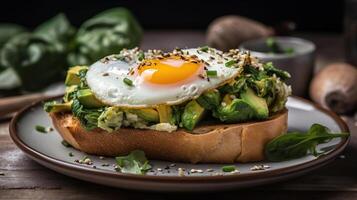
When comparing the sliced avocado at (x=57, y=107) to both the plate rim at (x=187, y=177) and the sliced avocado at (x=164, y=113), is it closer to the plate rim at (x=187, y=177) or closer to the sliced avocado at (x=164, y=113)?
the plate rim at (x=187, y=177)

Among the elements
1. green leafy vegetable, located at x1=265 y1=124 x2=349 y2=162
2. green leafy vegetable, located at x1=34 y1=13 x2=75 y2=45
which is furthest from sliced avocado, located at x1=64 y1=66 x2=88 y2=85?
green leafy vegetable, located at x1=34 y1=13 x2=75 y2=45

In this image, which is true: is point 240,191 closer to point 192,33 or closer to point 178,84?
point 178,84

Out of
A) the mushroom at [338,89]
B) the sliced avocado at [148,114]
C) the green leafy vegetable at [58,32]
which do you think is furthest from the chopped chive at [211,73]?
the green leafy vegetable at [58,32]

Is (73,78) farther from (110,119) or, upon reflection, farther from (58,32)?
(58,32)

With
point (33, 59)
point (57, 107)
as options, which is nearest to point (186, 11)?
point (33, 59)

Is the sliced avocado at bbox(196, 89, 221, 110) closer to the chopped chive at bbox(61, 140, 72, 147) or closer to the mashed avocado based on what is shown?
the mashed avocado

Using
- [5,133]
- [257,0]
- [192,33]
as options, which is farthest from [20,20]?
[5,133]
